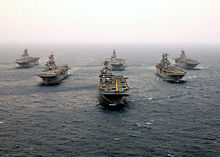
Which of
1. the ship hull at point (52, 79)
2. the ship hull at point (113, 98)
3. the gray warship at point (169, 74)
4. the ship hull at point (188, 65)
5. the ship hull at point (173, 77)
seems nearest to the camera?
the ship hull at point (113, 98)

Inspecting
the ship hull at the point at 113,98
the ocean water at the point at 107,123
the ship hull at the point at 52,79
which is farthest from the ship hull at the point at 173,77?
the ship hull at the point at 52,79

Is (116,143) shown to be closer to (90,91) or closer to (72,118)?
(72,118)

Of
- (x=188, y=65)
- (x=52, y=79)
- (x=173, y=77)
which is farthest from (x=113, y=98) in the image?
(x=188, y=65)

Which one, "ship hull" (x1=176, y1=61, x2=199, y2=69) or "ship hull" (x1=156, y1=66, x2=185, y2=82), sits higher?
"ship hull" (x1=176, y1=61, x2=199, y2=69)

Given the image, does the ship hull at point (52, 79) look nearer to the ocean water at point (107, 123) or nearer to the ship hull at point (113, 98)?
the ocean water at point (107, 123)

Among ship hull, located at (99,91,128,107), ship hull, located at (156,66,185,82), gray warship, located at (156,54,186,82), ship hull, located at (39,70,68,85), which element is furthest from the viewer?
gray warship, located at (156,54,186,82)

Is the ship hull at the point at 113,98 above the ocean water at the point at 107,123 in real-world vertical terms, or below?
above

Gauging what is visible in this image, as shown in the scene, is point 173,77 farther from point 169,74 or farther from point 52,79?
point 52,79

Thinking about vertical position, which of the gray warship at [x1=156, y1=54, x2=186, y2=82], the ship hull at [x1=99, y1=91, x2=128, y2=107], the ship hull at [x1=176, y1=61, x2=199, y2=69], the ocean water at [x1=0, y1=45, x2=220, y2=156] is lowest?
the ocean water at [x1=0, y1=45, x2=220, y2=156]

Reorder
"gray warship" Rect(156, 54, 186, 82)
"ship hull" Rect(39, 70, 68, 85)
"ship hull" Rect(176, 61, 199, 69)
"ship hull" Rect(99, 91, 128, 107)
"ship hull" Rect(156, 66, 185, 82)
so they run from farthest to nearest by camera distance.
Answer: "ship hull" Rect(176, 61, 199, 69)
"gray warship" Rect(156, 54, 186, 82)
"ship hull" Rect(156, 66, 185, 82)
"ship hull" Rect(39, 70, 68, 85)
"ship hull" Rect(99, 91, 128, 107)

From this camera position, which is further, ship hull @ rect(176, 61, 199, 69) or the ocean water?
ship hull @ rect(176, 61, 199, 69)

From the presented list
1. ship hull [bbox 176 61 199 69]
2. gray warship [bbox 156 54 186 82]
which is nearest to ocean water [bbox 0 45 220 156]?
gray warship [bbox 156 54 186 82]

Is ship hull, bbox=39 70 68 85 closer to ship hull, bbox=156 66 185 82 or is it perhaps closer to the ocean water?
the ocean water

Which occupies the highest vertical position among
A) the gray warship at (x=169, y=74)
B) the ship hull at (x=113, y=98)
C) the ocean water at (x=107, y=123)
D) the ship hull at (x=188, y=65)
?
the ship hull at (x=188, y=65)
